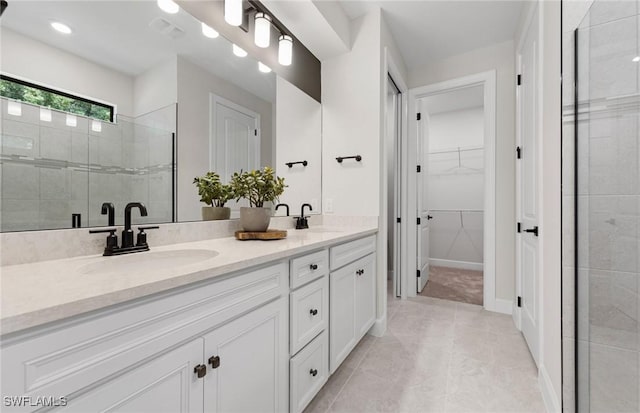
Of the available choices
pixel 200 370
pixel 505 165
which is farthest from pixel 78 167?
pixel 505 165

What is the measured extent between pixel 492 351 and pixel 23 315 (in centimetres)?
243

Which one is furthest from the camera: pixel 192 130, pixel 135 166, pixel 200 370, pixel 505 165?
pixel 505 165

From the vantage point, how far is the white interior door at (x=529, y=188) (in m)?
1.77

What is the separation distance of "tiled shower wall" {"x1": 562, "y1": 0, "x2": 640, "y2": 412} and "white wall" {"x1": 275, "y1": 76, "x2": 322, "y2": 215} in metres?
1.59

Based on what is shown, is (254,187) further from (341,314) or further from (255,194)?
(341,314)

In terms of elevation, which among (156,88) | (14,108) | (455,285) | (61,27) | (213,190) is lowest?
(455,285)

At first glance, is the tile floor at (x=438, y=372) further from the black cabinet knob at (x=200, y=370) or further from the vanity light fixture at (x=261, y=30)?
the vanity light fixture at (x=261, y=30)

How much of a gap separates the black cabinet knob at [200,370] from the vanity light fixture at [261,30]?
1.76 m

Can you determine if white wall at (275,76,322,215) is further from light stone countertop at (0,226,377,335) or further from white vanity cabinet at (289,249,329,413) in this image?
light stone countertop at (0,226,377,335)

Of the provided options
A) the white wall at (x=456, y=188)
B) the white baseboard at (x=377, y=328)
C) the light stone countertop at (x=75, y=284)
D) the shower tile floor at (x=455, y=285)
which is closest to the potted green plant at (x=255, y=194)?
the light stone countertop at (x=75, y=284)

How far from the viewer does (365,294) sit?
1921mm

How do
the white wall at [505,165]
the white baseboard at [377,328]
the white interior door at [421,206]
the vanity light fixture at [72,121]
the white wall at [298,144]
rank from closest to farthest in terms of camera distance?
the vanity light fixture at [72,121]
the white wall at [298,144]
the white baseboard at [377,328]
the white wall at [505,165]
the white interior door at [421,206]

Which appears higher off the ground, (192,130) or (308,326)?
(192,130)

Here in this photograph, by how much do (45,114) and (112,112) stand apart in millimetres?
208
